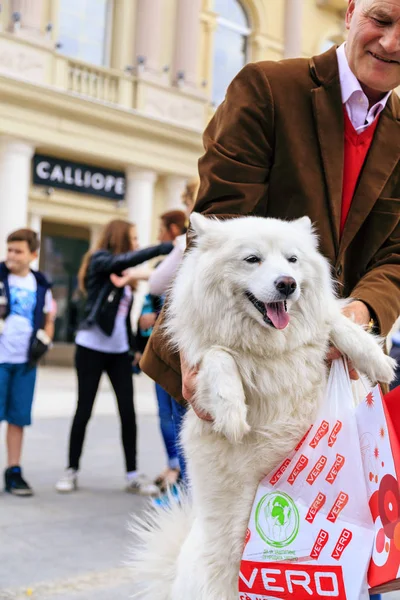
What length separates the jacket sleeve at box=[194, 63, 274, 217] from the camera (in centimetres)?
211

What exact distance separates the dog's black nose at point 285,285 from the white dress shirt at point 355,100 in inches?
25.0

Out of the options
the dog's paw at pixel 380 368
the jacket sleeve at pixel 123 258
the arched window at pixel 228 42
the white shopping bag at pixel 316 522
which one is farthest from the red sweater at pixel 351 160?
the arched window at pixel 228 42

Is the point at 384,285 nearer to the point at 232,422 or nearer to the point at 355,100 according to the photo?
the point at 355,100

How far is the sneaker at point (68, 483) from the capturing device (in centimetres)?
551

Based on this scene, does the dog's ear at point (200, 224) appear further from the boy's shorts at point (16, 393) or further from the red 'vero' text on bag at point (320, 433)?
the boy's shorts at point (16, 393)

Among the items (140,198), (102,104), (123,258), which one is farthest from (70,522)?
(140,198)

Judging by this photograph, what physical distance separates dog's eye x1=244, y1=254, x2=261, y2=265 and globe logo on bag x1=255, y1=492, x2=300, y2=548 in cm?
60

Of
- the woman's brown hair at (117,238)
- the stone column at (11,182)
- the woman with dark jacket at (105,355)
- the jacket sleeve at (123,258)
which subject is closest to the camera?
the jacket sleeve at (123,258)

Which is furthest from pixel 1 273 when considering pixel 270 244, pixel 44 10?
pixel 44 10

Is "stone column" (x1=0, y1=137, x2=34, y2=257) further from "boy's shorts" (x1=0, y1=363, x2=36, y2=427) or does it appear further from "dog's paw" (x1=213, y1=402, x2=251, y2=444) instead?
"dog's paw" (x1=213, y1=402, x2=251, y2=444)

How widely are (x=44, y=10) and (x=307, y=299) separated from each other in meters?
16.0

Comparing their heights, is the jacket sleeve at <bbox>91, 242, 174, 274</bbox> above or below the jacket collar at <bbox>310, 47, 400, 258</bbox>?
below

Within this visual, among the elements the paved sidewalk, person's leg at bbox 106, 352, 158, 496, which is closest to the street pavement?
the paved sidewalk

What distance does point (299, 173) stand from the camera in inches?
84.2
